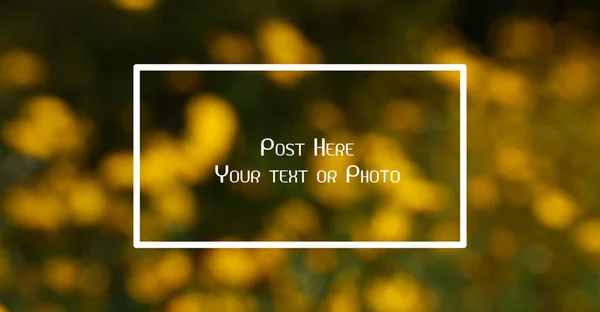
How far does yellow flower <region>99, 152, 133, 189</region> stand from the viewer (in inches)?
30.2

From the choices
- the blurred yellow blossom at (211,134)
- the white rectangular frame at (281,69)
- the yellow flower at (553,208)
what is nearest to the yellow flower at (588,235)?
the yellow flower at (553,208)

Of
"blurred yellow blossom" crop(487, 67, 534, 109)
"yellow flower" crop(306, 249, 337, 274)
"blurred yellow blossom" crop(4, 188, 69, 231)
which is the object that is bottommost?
"yellow flower" crop(306, 249, 337, 274)

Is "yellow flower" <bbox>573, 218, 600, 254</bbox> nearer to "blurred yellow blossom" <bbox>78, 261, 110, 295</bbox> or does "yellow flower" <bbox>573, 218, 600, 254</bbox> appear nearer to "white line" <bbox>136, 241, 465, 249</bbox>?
"white line" <bbox>136, 241, 465, 249</bbox>

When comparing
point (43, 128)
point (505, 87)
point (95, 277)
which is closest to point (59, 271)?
point (95, 277)

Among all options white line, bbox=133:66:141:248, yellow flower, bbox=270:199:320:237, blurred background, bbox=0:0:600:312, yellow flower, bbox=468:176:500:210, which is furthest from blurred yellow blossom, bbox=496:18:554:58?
white line, bbox=133:66:141:248

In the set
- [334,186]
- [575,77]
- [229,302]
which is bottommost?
[229,302]

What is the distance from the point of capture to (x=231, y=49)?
0.77m

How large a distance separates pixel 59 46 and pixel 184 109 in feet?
0.43

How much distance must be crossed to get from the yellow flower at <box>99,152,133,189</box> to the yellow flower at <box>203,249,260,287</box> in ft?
0.34

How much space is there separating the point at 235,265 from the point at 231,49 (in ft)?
0.66

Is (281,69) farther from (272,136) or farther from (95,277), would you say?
(95,277)

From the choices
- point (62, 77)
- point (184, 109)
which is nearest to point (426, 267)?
point (184, 109)

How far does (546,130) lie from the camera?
2.54 ft

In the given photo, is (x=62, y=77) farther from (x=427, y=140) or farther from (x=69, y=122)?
(x=427, y=140)
